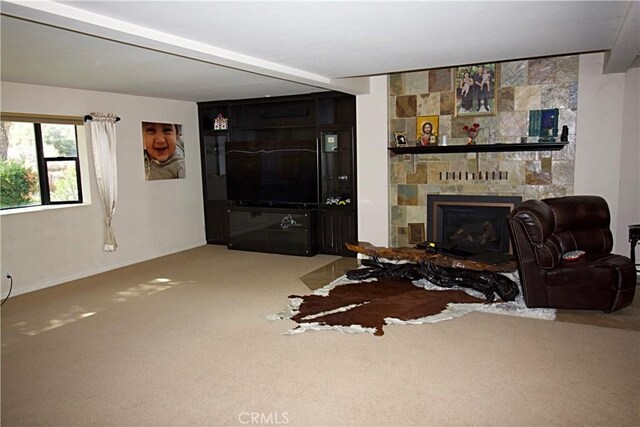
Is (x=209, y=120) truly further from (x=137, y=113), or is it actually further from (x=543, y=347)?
(x=543, y=347)

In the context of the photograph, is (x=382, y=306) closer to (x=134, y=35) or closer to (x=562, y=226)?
(x=562, y=226)

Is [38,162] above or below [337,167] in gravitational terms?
above

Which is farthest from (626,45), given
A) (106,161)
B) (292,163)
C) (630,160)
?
(106,161)

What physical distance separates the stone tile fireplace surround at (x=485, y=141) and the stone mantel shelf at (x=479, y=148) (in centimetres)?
9

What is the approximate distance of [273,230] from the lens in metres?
7.24

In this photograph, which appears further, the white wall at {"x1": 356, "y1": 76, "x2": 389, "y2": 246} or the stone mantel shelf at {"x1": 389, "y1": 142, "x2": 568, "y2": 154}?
the white wall at {"x1": 356, "y1": 76, "x2": 389, "y2": 246}

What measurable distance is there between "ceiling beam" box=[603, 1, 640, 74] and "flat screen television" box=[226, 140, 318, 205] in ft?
12.2

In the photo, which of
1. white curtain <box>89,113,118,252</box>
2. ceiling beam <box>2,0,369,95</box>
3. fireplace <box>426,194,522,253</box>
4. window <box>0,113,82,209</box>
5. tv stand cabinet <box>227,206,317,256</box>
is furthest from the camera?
tv stand cabinet <box>227,206,317,256</box>

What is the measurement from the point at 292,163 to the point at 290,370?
13.8 ft

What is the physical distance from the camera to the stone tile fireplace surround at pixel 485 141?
5539 millimetres

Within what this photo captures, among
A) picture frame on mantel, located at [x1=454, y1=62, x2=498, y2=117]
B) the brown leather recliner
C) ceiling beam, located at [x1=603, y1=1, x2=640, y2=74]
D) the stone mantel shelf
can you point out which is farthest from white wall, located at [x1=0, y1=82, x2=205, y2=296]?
ceiling beam, located at [x1=603, y1=1, x2=640, y2=74]

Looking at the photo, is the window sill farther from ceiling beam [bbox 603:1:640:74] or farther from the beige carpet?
ceiling beam [bbox 603:1:640:74]

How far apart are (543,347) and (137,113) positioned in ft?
19.3

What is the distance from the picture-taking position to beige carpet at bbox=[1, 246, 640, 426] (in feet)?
9.17
